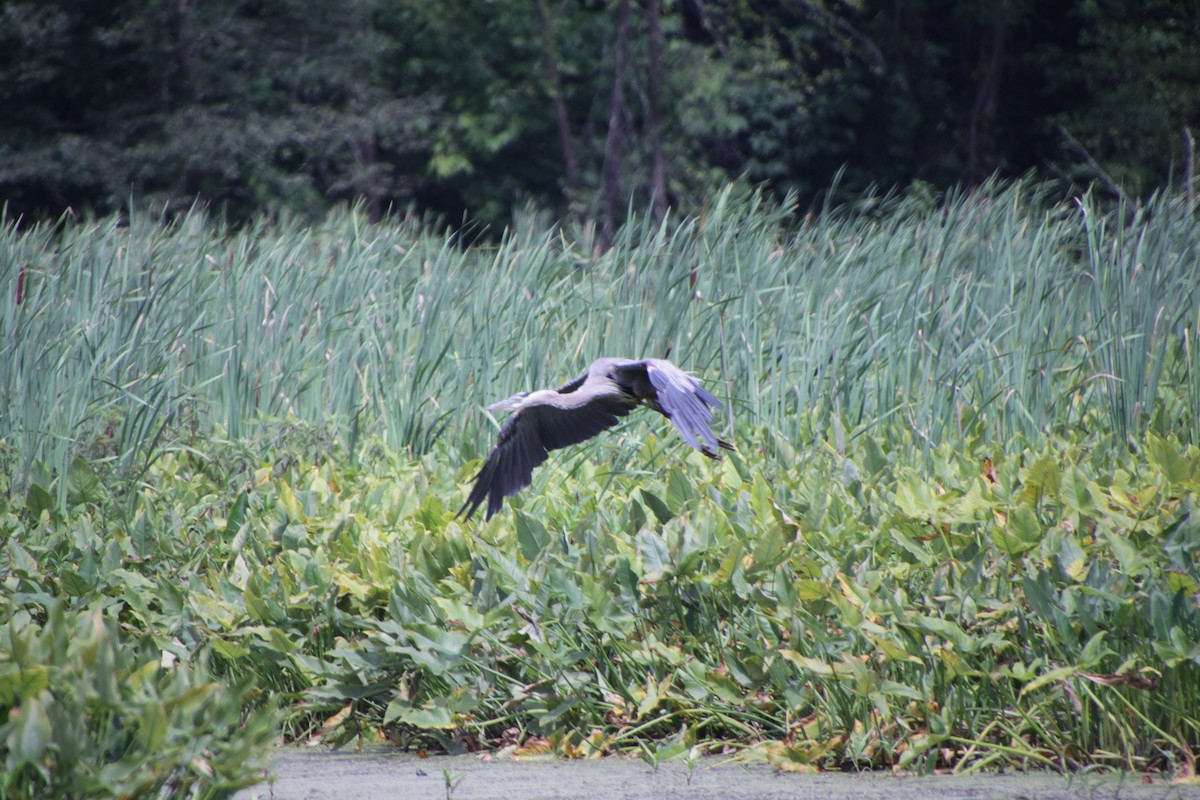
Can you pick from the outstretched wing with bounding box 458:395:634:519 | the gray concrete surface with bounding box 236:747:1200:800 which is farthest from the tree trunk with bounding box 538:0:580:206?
the gray concrete surface with bounding box 236:747:1200:800

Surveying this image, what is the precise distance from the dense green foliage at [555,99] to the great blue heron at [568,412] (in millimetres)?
10301

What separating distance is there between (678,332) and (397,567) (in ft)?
6.26

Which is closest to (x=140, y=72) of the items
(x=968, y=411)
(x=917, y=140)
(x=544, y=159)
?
(x=544, y=159)

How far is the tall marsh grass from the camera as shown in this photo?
3961 millimetres

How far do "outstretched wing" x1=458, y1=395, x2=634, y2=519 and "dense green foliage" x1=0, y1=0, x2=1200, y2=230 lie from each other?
1028 centimetres

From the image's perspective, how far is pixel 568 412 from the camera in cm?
336

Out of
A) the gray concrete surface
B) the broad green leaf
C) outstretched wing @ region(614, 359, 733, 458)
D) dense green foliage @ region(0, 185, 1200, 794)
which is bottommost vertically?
the gray concrete surface

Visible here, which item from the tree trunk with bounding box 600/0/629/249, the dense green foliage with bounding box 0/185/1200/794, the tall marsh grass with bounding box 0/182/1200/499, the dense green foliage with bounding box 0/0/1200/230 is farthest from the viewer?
the dense green foliage with bounding box 0/0/1200/230

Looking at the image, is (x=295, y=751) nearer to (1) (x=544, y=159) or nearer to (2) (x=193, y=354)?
(2) (x=193, y=354)

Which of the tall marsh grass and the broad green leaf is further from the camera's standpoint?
the tall marsh grass

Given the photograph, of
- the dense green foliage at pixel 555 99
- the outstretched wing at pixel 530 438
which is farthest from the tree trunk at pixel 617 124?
the outstretched wing at pixel 530 438

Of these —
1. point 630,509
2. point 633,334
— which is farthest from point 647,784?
point 633,334

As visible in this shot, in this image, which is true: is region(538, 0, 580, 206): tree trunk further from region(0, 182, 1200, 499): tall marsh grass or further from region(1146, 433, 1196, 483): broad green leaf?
region(1146, 433, 1196, 483): broad green leaf

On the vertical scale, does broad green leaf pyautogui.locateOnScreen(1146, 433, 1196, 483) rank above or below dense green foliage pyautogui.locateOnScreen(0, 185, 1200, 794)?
above
